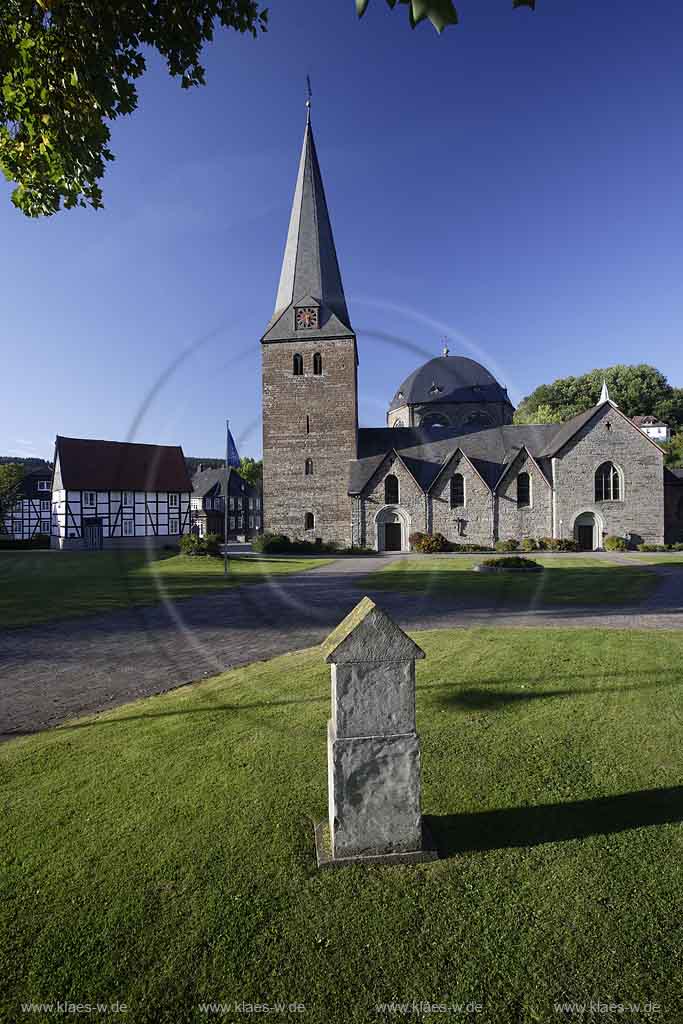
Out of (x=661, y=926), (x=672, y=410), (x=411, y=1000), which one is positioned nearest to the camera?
(x=411, y=1000)

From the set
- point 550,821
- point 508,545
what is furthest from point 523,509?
point 550,821

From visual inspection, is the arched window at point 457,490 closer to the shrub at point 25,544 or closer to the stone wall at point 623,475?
the stone wall at point 623,475

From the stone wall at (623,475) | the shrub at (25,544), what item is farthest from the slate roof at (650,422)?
the shrub at (25,544)

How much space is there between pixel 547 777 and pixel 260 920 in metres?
3.11

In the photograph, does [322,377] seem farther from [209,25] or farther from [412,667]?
[412,667]

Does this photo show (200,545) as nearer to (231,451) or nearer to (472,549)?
(231,451)

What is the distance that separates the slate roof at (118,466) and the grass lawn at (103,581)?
14.6 meters

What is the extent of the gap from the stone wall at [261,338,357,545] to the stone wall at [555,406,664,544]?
17.1 m

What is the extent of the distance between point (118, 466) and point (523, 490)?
116 ft

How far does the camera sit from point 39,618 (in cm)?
1352

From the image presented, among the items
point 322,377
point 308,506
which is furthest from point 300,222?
point 308,506

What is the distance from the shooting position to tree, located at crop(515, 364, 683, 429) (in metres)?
80.8

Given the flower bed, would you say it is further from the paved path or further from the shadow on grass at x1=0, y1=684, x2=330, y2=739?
the shadow on grass at x1=0, y1=684, x2=330, y2=739

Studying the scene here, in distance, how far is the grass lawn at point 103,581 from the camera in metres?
15.3
